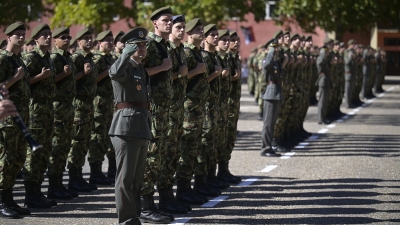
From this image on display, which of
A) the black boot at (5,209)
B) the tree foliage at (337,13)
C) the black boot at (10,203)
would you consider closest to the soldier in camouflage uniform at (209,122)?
the black boot at (10,203)

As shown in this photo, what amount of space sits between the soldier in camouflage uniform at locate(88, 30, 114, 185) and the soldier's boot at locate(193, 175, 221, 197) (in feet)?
5.73

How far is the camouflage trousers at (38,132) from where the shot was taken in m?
10.6

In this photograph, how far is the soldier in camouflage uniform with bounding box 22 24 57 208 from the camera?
1055 centimetres

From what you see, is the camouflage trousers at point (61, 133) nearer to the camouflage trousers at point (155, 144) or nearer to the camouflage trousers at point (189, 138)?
the camouflage trousers at point (189, 138)

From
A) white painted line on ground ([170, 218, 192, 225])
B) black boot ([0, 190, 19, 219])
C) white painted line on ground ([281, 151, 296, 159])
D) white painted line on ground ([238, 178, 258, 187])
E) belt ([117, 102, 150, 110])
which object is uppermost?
belt ([117, 102, 150, 110])

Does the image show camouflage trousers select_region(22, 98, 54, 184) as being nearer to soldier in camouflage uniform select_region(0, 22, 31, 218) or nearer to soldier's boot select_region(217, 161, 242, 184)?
soldier in camouflage uniform select_region(0, 22, 31, 218)

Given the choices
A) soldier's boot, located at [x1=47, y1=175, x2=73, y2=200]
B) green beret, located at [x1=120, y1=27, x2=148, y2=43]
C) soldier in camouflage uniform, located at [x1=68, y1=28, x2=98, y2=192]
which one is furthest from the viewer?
soldier in camouflage uniform, located at [x1=68, y1=28, x2=98, y2=192]

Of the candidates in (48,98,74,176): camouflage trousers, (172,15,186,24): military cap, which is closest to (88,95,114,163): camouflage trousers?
(48,98,74,176): camouflage trousers

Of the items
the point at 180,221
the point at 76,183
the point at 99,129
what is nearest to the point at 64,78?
the point at 76,183

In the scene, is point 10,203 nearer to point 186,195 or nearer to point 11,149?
point 11,149

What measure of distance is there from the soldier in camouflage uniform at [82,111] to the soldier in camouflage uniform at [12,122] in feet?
6.70

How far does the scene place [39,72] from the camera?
34.8ft

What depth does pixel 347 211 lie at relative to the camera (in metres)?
10.2

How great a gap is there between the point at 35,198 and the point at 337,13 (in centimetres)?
3319
